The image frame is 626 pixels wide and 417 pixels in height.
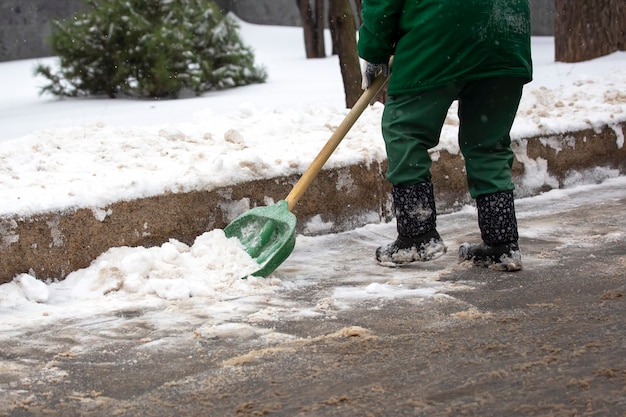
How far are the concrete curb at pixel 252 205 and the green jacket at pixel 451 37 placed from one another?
109cm

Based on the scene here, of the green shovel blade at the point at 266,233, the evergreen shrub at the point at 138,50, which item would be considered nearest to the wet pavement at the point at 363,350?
the green shovel blade at the point at 266,233

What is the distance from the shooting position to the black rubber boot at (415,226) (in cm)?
404

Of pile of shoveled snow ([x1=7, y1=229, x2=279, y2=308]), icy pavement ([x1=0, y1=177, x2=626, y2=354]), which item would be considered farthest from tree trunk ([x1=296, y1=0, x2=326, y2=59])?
pile of shoveled snow ([x1=7, y1=229, x2=279, y2=308])

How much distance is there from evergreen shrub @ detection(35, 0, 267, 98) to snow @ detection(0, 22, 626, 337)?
2931 mm

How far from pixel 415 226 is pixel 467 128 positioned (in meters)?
0.49

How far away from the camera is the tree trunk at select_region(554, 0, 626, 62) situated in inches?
372

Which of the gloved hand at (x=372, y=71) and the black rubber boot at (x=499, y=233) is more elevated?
the gloved hand at (x=372, y=71)

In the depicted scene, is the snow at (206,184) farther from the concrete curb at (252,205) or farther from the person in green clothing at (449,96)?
the person in green clothing at (449,96)

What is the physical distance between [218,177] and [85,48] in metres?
6.63

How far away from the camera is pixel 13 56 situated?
702 inches

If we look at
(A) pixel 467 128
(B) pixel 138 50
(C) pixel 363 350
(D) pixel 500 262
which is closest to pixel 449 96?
(A) pixel 467 128

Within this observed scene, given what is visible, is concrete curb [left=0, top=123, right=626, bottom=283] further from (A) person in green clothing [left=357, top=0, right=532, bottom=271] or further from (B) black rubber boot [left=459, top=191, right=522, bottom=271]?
(B) black rubber boot [left=459, top=191, right=522, bottom=271]

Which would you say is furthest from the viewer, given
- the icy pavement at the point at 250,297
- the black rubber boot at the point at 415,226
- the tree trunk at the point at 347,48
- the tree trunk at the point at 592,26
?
the tree trunk at the point at 592,26

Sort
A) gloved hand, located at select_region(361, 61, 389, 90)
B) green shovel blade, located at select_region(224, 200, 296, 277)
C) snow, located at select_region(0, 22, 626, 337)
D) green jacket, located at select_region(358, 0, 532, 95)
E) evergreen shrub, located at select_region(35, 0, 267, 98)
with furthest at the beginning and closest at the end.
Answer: evergreen shrub, located at select_region(35, 0, 267, 98) < gloved hand, located at select_region(361, 61, 389, 90) < green shovel blade, located at select_region(224, 200, 296, 277) < green jacket, located at select_region(358, 0, 532, 95) < snow, located at select_region(0, 22, 626, 337)
